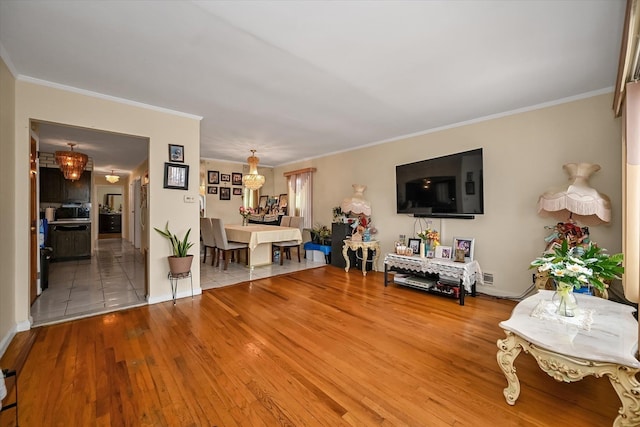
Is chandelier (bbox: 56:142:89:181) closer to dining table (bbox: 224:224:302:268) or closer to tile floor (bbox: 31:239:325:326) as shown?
tile floor (bbox: 31:239:325:326)

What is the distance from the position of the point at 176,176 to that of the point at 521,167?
4378mm

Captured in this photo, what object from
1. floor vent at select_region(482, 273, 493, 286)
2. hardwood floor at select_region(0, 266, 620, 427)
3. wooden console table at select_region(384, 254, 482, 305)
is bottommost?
hardwood floor at select_region(0, 266, 620, 427)

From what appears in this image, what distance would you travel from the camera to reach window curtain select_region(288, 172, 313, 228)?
21.4ft

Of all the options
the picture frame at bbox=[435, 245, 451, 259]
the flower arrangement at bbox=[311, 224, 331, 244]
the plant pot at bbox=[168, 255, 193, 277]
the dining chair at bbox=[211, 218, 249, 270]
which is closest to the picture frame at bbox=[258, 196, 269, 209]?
the flower arrangement at bbox=[311, 224, 331, 244]

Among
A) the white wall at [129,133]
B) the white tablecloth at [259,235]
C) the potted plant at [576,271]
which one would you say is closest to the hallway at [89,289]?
the white wall at [129,133]

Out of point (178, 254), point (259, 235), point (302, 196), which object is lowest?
point (178, 254)

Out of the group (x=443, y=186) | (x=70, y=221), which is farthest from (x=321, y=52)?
(x=70, y=221)

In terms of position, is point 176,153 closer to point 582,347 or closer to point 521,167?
point 582,347

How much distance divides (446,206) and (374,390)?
288 cm

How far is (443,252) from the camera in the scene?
3.78 m

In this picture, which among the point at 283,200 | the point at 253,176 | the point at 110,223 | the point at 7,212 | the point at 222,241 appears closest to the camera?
the point at 7,212

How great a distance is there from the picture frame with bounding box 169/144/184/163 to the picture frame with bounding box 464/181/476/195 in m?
3.80

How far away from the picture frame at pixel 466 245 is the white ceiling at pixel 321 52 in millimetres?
1698

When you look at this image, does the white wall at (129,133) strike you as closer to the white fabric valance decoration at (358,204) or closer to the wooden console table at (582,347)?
the white fabric valance decoration at (358,204)
